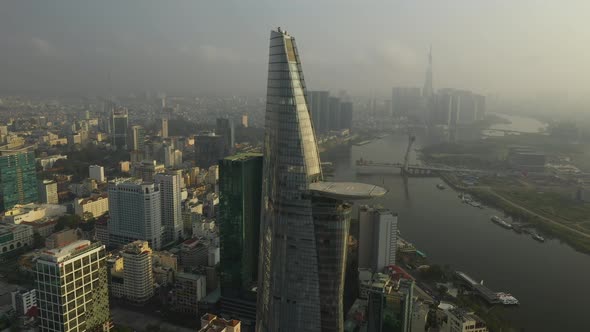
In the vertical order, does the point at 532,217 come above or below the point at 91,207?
below

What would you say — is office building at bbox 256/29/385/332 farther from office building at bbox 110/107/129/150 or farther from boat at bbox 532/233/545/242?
office building at bbox 110/107/129/150

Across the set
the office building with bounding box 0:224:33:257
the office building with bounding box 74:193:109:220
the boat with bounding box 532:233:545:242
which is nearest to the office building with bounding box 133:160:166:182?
the office building with bounding box 74:193:109:220

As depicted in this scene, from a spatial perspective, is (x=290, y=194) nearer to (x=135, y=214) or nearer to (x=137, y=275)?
(x=137, y=275)

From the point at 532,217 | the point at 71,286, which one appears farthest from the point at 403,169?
the point at 71,286

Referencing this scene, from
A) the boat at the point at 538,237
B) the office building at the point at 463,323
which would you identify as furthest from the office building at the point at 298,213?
the boat at the point at 538,237

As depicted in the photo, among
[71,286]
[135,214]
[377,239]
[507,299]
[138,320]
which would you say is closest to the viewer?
[71,286]

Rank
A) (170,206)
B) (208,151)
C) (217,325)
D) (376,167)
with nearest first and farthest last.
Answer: (217,325) → (170,206) → (208,151) → (376,167)
